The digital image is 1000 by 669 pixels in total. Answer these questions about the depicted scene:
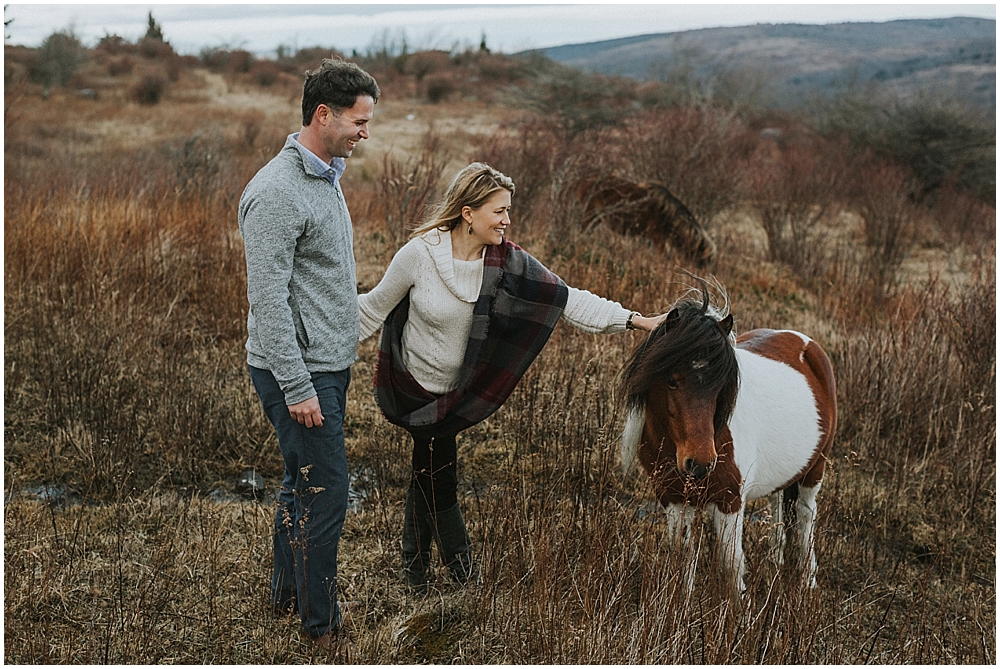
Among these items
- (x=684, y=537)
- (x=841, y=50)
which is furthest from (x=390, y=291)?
(x=841, y=50)

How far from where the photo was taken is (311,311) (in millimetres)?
2525

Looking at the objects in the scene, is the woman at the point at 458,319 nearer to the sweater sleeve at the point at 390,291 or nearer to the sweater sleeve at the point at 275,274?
the sweater sleeve at the point at 390,291

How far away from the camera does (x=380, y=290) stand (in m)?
2.87

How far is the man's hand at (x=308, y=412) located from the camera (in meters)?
2.45

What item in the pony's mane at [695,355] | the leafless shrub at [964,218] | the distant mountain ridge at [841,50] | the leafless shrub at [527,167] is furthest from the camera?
the distant mountain ridge at [841,50]

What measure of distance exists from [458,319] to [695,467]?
973mm

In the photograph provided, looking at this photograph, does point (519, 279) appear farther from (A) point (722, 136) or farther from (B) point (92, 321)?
(A) point (722, 136)

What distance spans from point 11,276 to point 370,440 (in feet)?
10.8

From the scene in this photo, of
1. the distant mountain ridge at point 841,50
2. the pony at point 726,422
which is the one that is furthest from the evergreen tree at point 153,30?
the pony at point 726,422

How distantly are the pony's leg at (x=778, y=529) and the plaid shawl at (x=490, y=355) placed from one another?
3.52 feet

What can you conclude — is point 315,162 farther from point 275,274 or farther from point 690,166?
point 690,166

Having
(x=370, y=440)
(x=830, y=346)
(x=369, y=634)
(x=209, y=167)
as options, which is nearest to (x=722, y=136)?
(x=830, y=346)

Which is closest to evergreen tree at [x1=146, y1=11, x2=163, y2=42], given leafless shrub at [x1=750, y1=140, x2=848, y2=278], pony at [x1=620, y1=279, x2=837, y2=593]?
leafless shrub at [x1=750, y1=140, x2=848, y2=278]

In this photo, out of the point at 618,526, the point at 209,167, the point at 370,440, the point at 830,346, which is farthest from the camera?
Answer: the point at 209,167
